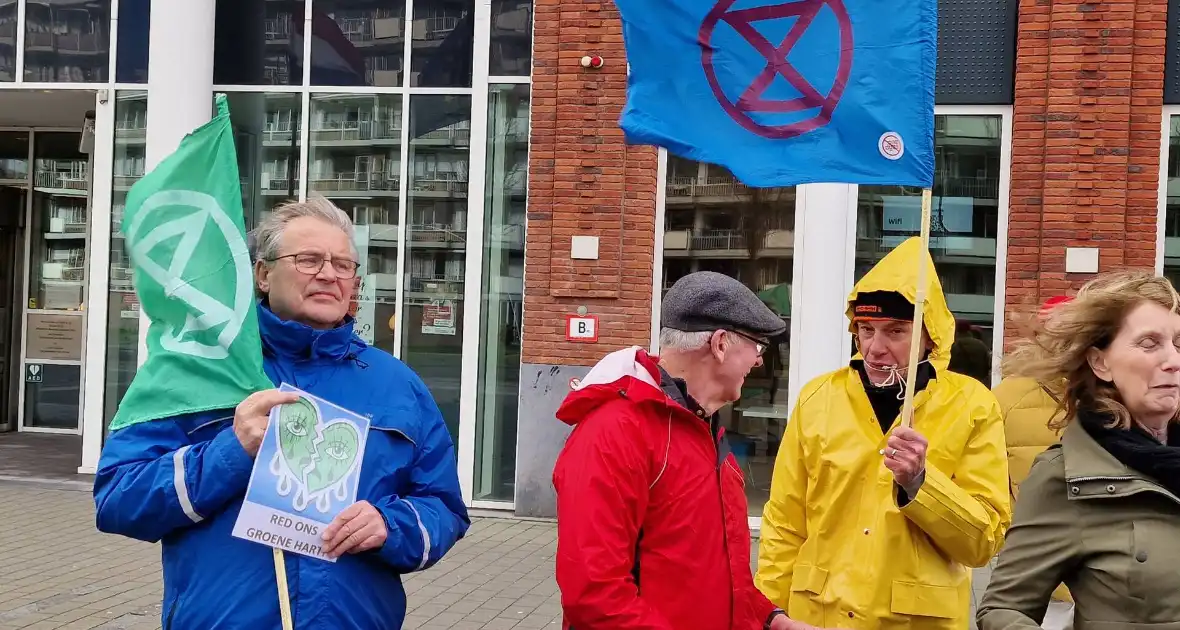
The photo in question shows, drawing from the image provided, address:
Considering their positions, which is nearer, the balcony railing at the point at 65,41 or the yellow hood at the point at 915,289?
the yellow hood at the point at 915,289

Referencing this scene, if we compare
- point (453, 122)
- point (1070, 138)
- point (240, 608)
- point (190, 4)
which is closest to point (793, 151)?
point (240, 608)

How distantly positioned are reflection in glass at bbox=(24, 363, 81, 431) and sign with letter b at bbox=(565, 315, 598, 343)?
26.3ft

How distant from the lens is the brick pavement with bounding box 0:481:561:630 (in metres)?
6.32

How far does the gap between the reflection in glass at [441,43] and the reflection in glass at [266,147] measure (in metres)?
1.39

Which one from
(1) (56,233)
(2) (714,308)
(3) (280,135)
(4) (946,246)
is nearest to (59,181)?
(1) (56,233)

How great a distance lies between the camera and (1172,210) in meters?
8.59

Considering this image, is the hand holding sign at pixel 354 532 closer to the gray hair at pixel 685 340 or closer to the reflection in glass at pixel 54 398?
the gray hair at pixel 685 340

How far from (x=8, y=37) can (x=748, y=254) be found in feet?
26.0

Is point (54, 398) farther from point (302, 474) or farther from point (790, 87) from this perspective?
point (790, 87)

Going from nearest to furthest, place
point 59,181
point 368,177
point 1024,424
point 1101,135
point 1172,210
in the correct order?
point 1024,424, point 1101,135, point 1172,210, point 368,177, point 59,181

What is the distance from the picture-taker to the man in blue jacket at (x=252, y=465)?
245cm

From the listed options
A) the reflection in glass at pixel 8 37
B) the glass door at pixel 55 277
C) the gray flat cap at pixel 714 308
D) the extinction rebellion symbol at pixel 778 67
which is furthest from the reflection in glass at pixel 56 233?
the gray flat cap at pixel 714 308

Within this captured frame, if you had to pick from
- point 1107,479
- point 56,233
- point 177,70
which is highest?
point 177,70

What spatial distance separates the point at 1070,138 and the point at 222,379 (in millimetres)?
7747
